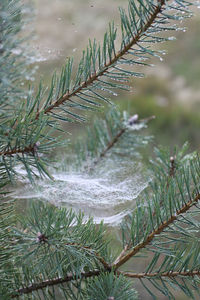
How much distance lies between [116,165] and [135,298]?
262 mm

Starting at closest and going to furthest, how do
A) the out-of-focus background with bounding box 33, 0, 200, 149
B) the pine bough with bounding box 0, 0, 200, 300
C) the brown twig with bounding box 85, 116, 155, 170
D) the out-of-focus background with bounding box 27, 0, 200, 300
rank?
1. the pine bough with bounding box 0, 0, 200, 300
2. the brown twig with bounding box 85, 116, 155, 170
3. the out-of-focus background with bounding box 27, 0, 200, 300
4. the out-of-focus background with bounding box 33, 0, 200, 149

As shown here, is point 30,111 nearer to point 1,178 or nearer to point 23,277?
point 1,178

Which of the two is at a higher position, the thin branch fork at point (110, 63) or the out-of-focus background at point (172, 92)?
the out-of-focus background at point (172, 92)

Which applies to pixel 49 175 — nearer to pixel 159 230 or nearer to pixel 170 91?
pixel 159 230

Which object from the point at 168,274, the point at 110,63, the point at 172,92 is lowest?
the point at 168,274

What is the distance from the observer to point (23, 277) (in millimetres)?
371

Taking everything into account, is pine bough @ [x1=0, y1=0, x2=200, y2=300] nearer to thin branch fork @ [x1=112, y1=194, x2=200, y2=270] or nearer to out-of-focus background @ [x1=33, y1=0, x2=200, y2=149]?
thin branch fork @ [x1=112, y1=194, x2=200, y2=270]

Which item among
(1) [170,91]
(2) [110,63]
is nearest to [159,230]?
(2) [110,63]

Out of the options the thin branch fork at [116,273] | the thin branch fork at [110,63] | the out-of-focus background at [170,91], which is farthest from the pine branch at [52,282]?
the out-of-focus background at [170,91]

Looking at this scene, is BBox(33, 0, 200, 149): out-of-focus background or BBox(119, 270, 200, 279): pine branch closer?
BBox(119, 270, 200, 279): pine branch

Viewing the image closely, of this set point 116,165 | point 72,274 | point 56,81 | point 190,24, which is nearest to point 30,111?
point 56,81

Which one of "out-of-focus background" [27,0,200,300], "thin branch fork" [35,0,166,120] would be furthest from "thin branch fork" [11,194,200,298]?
"out-of-focus background" [27,0,200,300]

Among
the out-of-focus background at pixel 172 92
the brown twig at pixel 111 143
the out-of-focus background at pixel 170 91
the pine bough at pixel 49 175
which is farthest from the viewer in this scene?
the out-of-focus background at pixel 172 92

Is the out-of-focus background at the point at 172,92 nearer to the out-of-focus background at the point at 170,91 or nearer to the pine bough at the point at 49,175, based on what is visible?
the out-of-focus background at the point at 170,91
